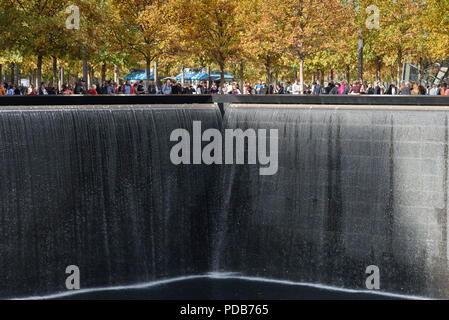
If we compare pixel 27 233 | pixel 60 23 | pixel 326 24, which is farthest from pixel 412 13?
pixel 27 233

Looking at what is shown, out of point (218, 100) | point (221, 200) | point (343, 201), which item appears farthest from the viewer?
point (218, 100)

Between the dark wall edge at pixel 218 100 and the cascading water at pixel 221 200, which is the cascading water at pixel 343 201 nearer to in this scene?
the cascading water at pixel 221 200

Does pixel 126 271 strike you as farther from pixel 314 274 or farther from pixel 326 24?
pixel 326 24

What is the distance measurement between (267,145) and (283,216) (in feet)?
7.87

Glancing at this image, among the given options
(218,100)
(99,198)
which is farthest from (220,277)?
(218,100)

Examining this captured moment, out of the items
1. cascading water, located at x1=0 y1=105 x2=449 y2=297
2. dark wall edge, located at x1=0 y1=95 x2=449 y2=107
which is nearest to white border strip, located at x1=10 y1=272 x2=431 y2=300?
cascading water, located at x1=0 y1=105 x2=449 y2=297

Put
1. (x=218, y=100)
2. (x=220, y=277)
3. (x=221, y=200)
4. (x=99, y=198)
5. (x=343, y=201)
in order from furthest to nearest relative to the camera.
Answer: (x=218, y=100), (x=221, y=200), (x=220, y=277), (x=343, y=201), (x=99, y=198)

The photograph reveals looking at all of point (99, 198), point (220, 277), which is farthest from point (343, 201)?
point (99, 198)

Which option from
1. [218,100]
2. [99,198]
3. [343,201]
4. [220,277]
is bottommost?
[220,277]

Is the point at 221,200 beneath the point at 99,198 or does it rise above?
beneath

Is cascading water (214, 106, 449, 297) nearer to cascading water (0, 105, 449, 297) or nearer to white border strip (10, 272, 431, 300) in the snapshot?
cascading water (0, 105, 449, 297)

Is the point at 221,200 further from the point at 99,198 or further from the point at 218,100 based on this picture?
the point at 99,198

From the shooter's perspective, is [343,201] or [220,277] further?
[220,277]

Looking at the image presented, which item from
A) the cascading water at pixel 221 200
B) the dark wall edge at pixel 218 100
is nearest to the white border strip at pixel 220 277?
the cascading water at pixel 221 200
